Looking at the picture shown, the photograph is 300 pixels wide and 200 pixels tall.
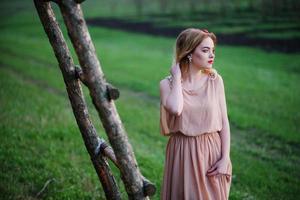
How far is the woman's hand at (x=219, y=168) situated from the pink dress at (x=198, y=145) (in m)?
0.04

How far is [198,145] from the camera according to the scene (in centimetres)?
402

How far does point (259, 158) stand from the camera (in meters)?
8.25

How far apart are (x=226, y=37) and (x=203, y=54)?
93.2 feet

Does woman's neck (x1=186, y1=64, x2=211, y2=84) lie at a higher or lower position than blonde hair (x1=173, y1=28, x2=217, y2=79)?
lower

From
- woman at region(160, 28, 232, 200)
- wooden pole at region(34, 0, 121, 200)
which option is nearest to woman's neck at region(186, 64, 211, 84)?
woman at region(160, 28, 232, 200)

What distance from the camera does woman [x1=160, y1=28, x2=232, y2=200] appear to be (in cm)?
399

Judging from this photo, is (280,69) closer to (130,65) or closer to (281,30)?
(130,65)

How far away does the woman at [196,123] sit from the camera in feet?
13.1

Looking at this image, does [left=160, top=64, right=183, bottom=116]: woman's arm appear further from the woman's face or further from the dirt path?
the dirt path

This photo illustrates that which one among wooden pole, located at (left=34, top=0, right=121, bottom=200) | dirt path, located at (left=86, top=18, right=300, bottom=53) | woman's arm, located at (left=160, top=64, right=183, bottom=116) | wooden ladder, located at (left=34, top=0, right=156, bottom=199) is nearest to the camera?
wooden ladder, located at (left=34, top=0, right=156, bottom=199)

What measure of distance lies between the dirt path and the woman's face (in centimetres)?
2191

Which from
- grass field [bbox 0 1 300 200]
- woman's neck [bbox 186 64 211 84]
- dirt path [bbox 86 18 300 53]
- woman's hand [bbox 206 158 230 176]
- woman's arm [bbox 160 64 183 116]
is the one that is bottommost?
dirt path [bbox 86 18 300 53]

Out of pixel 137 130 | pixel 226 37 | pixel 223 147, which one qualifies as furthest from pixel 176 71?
pixel 226 37

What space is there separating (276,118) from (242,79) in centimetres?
547
